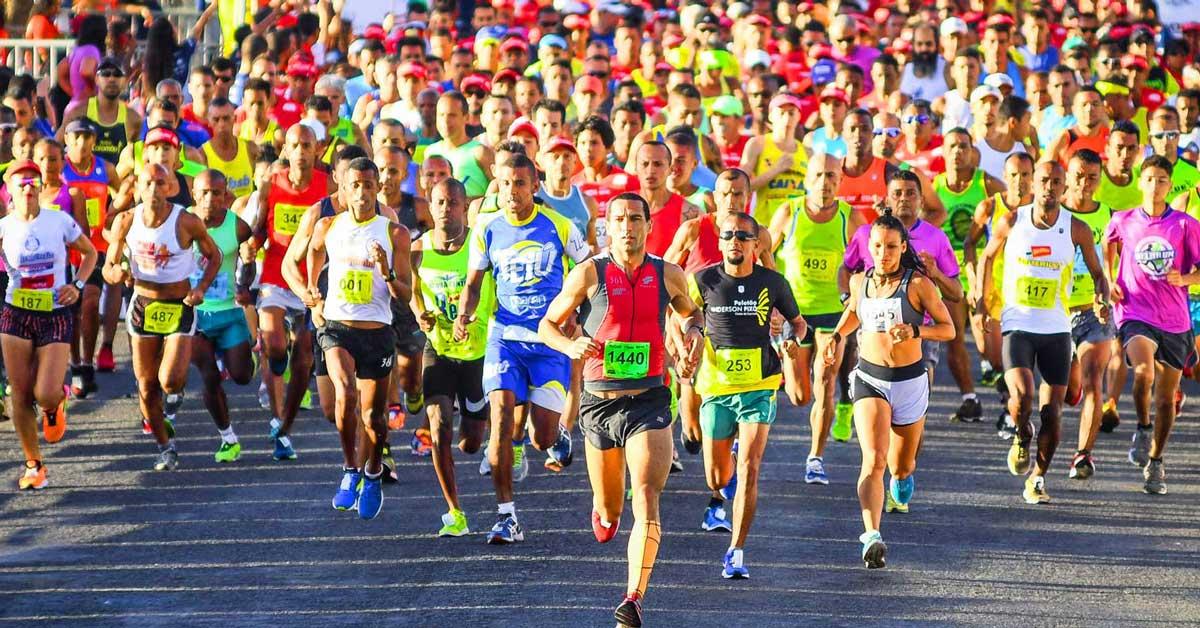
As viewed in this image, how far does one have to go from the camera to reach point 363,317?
441 inches

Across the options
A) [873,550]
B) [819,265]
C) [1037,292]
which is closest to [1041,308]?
[1037,292]

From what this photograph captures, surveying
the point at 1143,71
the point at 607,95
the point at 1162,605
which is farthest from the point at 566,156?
the point at 1143,71

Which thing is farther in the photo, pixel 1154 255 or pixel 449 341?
pixel 1154 255

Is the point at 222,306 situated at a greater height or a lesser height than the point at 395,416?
greater

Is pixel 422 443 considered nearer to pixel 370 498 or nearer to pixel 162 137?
pixel 370 498

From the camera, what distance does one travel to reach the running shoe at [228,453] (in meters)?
12.8

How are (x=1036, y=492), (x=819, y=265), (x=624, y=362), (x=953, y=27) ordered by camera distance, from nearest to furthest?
(x=624, y=362)
(x=1036, y=492)
(x=819, y=265)
(x=953, y=27)

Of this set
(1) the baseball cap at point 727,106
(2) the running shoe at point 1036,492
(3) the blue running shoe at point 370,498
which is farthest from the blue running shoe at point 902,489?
(1) the baseball cap at point 727,106

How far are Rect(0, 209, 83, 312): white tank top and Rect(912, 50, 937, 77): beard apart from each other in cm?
885

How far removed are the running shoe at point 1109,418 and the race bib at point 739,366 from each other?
175 inches

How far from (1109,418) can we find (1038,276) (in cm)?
231

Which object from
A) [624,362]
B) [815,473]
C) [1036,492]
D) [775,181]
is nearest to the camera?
[624,362]

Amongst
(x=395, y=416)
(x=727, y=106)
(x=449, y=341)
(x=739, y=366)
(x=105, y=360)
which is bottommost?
(x=105, y=360)

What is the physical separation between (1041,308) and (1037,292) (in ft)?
0.32
